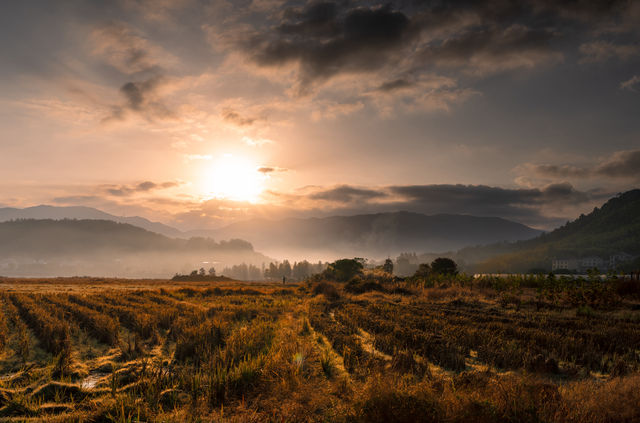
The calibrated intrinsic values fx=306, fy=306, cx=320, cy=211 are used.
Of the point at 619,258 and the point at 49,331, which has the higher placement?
the point at 49,331

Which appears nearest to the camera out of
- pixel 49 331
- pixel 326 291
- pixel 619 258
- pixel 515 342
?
pixel 515 342

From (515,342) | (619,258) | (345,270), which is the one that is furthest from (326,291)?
(619,258)

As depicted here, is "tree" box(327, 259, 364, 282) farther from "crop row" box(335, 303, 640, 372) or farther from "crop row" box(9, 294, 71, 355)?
"crop row" box(9, 294, 71, 355)

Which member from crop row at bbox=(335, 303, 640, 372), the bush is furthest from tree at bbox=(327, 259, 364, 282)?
crop row at bbox=(335, 303, 640, 372)

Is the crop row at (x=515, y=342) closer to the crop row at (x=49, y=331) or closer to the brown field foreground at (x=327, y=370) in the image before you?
the brown field foreground at (x=327, y=370)

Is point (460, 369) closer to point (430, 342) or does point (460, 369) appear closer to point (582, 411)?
point (430, 342)

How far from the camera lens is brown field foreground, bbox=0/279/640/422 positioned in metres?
6.65

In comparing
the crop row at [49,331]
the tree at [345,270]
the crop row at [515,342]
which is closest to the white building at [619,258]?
the tree at [345,270]

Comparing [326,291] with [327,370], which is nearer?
[327,370]

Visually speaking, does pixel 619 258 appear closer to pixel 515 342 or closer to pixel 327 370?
pixel 515 342

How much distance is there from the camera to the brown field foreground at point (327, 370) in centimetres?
665

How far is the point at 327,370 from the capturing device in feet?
34.5

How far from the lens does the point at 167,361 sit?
11695 mm

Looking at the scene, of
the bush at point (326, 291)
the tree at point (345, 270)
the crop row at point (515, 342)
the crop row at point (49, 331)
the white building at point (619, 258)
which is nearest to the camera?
the crop row at point (515, 342)
